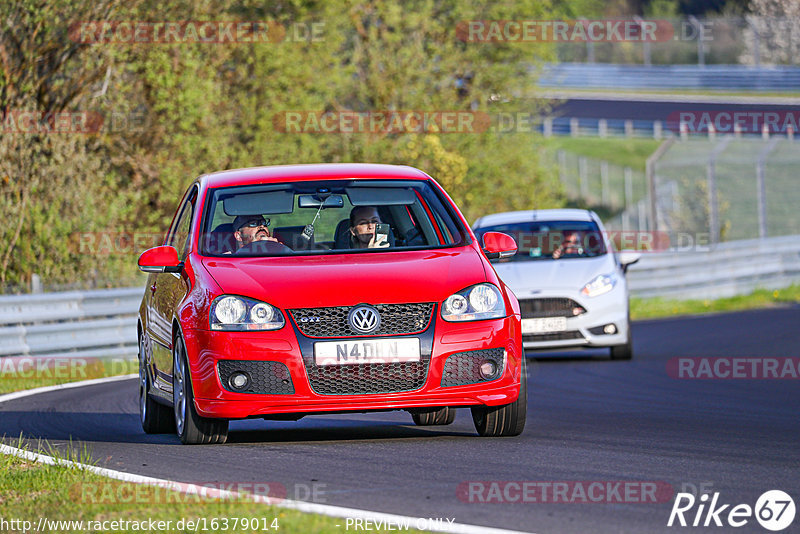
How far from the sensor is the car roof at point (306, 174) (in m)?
9.22

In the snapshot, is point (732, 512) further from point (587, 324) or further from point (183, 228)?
point (587, 324)

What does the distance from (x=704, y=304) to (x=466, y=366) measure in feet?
59.2

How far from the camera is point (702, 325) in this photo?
20.5 meters

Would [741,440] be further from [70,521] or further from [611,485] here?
[70,521]

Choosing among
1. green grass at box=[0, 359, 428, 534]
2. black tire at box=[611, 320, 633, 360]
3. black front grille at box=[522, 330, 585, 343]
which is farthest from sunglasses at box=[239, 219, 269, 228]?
black tire at box=[611, 320, 633, 360]

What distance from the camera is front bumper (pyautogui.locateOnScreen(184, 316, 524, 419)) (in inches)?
309

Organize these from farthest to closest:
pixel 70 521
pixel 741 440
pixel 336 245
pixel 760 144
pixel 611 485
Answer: pixel 760 144 < pixel 336 245 < pixel 741 440 < pixel 611 485 < pixel 70 521

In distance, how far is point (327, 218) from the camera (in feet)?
30.0

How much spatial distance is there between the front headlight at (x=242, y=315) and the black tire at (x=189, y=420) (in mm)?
383

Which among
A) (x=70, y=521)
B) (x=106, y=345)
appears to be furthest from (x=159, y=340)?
(x=106, y=345)

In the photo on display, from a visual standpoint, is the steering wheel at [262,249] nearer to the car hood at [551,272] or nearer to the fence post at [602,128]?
the car hood at [551,272]

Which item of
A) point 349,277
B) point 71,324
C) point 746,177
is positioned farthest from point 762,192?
point 349,277

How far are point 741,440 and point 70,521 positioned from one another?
4165mm

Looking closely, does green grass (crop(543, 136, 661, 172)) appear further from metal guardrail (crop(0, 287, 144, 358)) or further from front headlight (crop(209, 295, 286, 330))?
front headlight (crop(209, 295, 286, 330))
